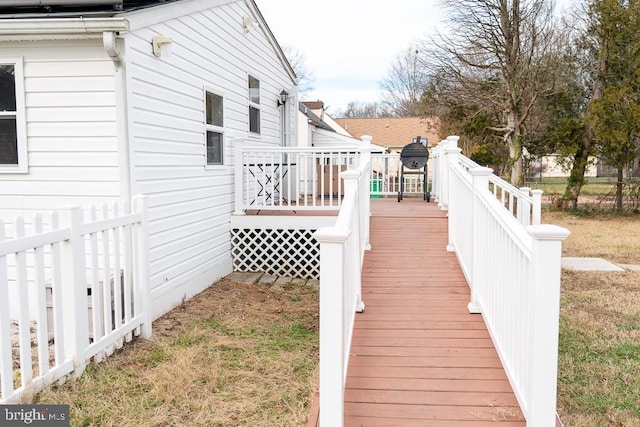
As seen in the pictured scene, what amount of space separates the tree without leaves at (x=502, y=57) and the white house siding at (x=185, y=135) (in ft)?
36.2

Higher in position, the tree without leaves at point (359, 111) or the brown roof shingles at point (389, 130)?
the tree without leaves at point (359, 111)

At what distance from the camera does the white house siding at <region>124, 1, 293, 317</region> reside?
4961 millimetres

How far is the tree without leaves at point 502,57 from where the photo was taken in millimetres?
16344

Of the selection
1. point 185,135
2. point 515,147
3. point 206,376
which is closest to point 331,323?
point 206,376

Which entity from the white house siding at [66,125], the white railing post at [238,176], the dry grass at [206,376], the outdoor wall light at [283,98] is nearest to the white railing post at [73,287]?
the dry grass at [206,376]

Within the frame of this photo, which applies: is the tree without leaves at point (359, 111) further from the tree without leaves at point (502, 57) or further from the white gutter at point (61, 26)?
the white gutter at point (61, 26)

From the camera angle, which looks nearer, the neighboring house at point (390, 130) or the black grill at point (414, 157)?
the black grill at point (414, 157)

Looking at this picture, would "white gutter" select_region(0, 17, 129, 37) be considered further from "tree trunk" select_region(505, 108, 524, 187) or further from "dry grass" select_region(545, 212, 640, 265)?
"tree trunk" select_region(505, 108, 524, 187)

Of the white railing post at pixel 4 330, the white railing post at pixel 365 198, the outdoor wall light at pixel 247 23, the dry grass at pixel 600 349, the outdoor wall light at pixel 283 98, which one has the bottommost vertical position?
the dry grass at pixel 600 349

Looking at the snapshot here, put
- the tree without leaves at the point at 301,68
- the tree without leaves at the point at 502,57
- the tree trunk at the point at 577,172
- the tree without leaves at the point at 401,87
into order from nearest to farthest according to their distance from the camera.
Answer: the tree trunk at the point at 577,172
the tree without leaves at the point at 502,57
the tree without leaves at the point at 401,87
the tree without leaves at the point at 301,68

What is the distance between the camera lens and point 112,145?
4762mm

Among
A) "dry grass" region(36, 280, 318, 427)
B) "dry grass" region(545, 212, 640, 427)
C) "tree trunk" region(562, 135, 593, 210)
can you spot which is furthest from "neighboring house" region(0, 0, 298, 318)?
"tree trunk" region(562, 135, 593, 210)

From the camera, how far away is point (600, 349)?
4371 millimetres

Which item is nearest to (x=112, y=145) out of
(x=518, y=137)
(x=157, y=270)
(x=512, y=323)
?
(x=157, y=270)
